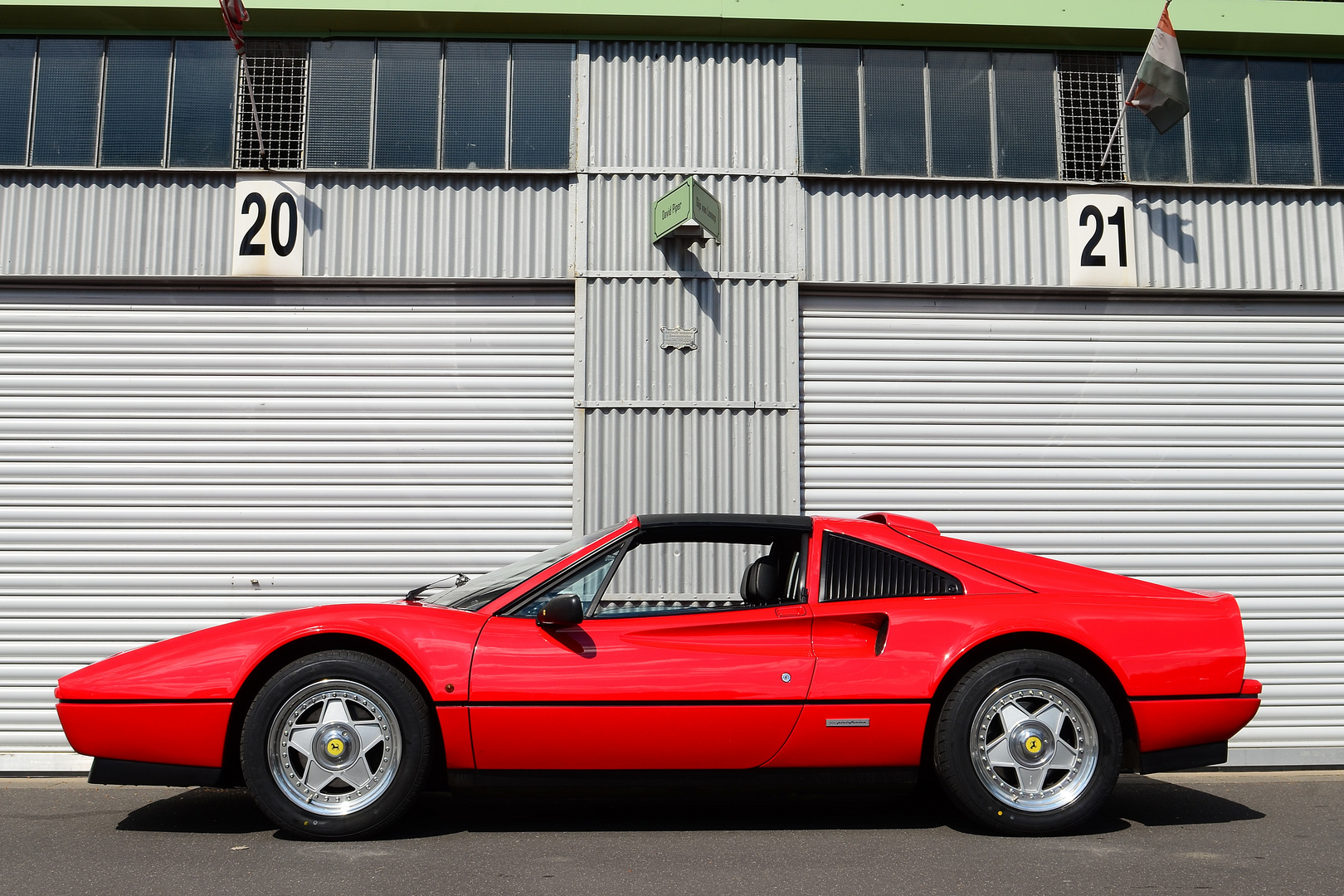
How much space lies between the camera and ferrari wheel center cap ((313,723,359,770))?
406 centimetres

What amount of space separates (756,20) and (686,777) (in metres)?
5.81

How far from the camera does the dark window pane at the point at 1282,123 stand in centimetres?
805

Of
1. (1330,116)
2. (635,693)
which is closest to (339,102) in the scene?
(635,693)

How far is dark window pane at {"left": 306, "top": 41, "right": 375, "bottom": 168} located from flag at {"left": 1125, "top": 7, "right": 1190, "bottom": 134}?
567 centimetres

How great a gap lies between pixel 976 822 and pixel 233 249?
20.9 ft

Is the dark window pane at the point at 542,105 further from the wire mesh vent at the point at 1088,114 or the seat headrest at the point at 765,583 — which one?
the seat headrest at the point at 765,583

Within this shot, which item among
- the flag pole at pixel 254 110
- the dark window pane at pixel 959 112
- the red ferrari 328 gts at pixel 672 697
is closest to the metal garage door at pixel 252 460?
the flag pole at pixel 254 110

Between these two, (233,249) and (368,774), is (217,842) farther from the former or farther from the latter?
(233,249)

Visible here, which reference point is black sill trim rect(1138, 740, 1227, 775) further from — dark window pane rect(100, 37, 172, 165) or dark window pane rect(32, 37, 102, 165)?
dark window pane rect(32, 37, 102, 165)

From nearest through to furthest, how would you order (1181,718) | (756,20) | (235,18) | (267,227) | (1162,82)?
(1181,718), (235,18), (1162,82), (267,227), (756,20)

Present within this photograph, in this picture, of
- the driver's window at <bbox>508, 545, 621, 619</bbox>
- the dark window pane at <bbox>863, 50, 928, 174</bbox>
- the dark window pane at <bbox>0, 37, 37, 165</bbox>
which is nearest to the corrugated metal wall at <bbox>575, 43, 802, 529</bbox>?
the dark window pane at <bbox>863, 50, 928, 174</bbox>

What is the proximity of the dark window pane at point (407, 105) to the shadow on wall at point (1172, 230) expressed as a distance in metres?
5.45

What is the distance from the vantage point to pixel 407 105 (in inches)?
307

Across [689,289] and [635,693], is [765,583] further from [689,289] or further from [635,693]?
[689,289]
